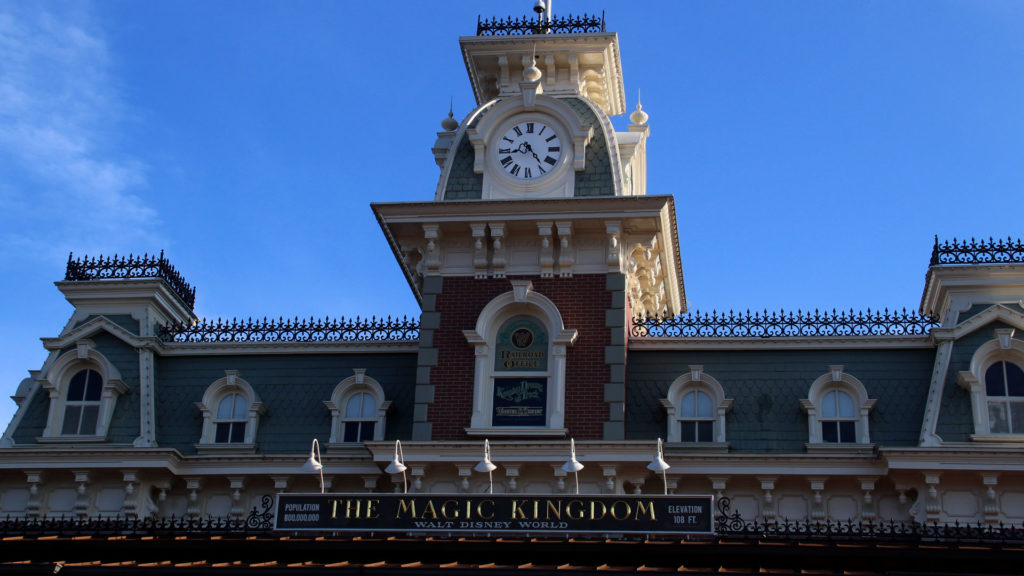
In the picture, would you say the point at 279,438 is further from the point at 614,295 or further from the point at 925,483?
the point at 925,483

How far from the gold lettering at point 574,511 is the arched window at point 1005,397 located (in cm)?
825

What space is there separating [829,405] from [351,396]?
9.48 metres

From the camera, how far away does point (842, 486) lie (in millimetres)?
23312

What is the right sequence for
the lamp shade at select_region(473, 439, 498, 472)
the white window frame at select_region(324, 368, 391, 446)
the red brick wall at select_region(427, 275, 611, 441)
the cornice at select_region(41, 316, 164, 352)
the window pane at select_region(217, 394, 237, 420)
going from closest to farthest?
the lamp shade at select_region(473, 439, 498, 472)
the red brick wall at select_region(427, 275, 611, 441)
the white window frame at select_region(324, 368, 391, 446)
the window pane at select_region(217, 394, 237, 420)
the cornice at select_region(41, 316, 164, 352)

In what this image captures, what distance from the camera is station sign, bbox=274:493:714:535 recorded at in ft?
65.0

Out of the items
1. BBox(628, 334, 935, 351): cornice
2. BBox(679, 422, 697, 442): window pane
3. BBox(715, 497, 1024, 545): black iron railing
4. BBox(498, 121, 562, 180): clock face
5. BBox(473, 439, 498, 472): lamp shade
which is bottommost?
BBox(715, 497, 1024, 545): black iron railing

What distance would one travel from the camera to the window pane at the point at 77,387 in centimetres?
2664

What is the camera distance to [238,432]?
2627 centimetres

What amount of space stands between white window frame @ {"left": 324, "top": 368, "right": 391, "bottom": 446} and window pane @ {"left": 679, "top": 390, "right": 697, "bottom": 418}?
579 cm

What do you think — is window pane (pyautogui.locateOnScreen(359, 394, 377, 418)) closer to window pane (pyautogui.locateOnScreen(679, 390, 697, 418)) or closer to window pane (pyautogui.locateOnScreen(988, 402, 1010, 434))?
window pane (pyautogui.locateOnScreen(679, 390, 697, 418))

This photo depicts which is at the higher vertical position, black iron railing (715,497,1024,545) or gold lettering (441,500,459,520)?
gold lettering (441,500,459,520)

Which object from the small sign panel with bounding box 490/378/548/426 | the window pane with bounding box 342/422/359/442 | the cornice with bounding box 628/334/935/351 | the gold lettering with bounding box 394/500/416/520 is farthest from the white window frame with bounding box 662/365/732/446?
the window pane with bounding box 342/422/359/442

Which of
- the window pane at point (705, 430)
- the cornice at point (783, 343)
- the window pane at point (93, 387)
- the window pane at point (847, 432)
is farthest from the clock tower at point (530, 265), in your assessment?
the window pane at point (93, 387)

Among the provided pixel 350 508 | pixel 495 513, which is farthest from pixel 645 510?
pixel 350 508
